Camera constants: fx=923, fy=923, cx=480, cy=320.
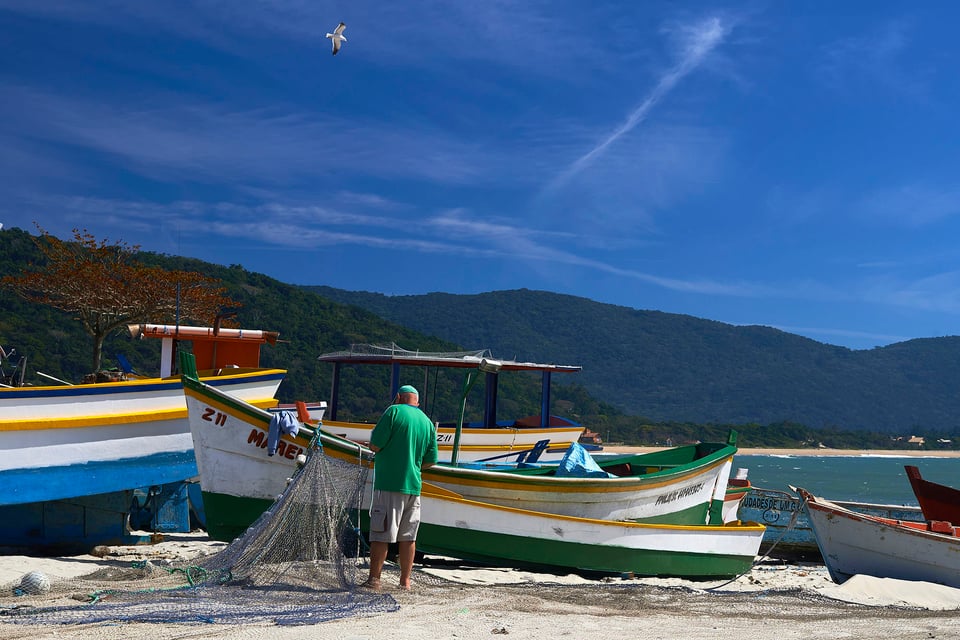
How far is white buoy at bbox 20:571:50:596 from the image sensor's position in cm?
704

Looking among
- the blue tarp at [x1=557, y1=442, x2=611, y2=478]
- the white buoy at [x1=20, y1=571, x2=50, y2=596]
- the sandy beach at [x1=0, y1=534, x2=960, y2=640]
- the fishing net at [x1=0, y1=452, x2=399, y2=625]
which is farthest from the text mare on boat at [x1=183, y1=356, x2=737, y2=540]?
the white buoy at [x1=20, y1=571, x2=50, y2=596]

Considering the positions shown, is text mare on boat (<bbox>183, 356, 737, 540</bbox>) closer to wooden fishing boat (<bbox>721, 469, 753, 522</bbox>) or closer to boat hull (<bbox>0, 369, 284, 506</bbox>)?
boat hull (<bbox>0, 369, 284, 506</bbox>)

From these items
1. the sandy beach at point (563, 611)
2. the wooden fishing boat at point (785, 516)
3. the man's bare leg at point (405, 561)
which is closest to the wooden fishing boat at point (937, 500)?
the wooden fishing boat at point (785, 516)

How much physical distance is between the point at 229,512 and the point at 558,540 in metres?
3.39

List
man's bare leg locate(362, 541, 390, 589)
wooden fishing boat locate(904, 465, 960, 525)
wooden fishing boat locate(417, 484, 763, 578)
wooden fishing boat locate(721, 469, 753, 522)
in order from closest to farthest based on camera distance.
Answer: man's bare leg locate(362, 541, 390, 589) → wooden fishing boat locate(417, 484, 763, 578) → wooden fishing boat locate(904, 465, 960, 525) → wooden fishing boat locate(721, 469, 753, 522)

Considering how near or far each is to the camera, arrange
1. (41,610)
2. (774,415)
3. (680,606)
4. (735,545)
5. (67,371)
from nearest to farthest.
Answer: (41,610)
(680,606)
(735,545)
(67,371)
(774,415)

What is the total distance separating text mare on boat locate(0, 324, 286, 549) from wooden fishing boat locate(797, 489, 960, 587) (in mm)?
8006

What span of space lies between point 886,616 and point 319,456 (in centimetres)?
511

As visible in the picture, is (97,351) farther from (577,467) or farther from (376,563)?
(376,563)

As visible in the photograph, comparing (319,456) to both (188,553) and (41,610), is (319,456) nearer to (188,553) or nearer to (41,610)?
(41,610)

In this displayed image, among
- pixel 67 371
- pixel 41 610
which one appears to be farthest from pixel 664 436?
pixel 41 610

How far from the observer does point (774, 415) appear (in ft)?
591

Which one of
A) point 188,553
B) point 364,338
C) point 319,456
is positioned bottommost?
point 188,553

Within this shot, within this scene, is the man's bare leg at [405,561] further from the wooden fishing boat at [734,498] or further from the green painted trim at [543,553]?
the wooden fishing boat at [734,498]
